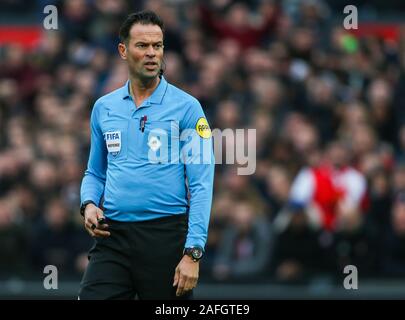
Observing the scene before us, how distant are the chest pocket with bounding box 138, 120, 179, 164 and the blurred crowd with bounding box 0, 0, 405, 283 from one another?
505 centimetres

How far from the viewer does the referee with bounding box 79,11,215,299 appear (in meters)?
6.75

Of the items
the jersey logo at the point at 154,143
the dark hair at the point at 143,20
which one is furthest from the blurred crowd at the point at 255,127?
the dark hair at the point at 143,20

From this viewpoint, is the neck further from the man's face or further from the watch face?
the watch face

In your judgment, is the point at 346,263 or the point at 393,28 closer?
the point at 346,263

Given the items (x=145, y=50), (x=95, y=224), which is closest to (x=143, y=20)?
(x=145, y=50)

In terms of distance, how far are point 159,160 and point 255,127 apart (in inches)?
245

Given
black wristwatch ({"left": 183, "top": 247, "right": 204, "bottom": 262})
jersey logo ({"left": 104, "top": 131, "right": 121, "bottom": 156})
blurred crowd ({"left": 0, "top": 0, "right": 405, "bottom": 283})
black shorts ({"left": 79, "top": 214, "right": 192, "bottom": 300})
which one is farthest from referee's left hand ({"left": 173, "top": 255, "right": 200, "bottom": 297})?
blurred crowd ({"left": 0, "top": 0, "right": 405, "bottom": 283})

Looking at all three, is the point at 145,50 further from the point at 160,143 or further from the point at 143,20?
the point at 160,143

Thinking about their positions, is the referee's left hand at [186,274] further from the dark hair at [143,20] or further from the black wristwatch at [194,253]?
the dark hair at [143,20]

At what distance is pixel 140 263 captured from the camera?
6.77 m
